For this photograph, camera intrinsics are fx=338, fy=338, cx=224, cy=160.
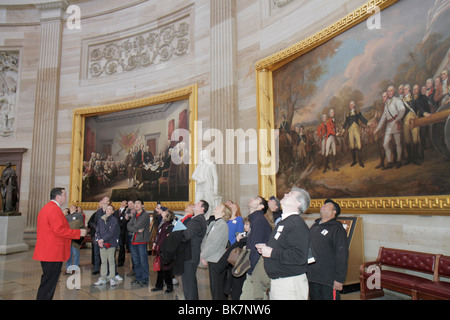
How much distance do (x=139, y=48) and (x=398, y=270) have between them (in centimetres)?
1233

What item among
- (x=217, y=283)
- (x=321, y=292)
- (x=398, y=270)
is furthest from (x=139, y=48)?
(x=321, y=292)

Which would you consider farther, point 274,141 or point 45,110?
point 45,110

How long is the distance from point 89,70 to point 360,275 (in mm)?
13906

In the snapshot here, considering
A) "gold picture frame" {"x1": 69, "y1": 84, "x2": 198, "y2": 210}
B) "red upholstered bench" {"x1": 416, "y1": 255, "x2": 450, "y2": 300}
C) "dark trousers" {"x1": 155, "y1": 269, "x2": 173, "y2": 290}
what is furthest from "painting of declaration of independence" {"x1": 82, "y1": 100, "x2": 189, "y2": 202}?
"red upholstered bench" {"x1": 416, "y1": 255, "x2": 450, "y2": 300}

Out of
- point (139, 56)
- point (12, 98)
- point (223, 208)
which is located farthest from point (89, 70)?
point (223, 208)

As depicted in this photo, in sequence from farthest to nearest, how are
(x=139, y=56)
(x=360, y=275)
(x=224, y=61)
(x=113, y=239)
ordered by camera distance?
(x=139, y=56) → (x=224, y=61) → (x=113, y=239) → (x=360, y=275)

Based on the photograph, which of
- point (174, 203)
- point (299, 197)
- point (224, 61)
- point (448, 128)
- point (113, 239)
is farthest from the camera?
point (174, 203)

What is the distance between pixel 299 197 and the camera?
10.6ft

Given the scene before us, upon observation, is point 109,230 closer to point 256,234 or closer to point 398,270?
point 256,234

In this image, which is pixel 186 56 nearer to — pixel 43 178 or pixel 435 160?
pixel 43 178

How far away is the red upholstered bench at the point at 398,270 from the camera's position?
491 cm

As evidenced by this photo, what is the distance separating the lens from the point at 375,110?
20.1 ft

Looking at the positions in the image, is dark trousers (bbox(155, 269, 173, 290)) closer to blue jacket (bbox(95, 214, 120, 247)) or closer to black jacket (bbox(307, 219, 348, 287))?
blue jacket (bbox(95, 214, 120, 247))

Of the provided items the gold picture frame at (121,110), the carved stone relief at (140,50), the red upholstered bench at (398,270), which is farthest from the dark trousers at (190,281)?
the carved stone relief at (140,50)
